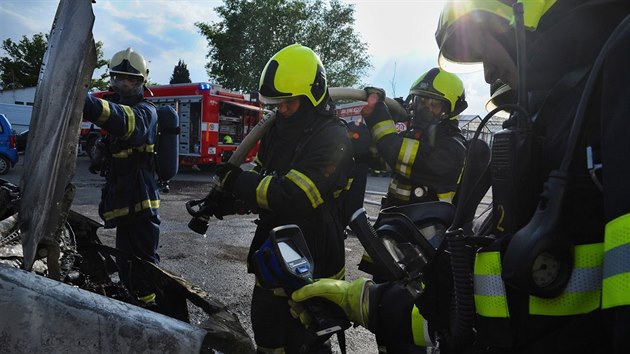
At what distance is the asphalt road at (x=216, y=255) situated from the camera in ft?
12.9

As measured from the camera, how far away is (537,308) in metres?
0.91

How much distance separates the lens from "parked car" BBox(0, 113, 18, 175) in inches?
496

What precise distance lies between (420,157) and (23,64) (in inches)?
1901

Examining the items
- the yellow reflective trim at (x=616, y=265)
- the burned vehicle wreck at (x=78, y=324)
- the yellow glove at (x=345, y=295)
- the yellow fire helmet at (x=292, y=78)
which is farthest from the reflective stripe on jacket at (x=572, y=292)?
the yellow fire helmet at (x=292, y=78)

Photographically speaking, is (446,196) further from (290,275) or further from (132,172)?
(132,172)

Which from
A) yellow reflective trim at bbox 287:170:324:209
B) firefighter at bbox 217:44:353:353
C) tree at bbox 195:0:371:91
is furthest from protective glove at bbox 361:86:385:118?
tree at bbox 195:0:371:91

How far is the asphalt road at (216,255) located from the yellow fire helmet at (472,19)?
2.67 metres

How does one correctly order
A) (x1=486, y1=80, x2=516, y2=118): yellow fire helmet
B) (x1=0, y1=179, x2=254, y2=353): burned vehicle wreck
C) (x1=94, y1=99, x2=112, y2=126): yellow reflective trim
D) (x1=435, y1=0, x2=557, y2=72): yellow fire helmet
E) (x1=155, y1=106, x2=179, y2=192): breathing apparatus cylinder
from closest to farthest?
1. (x1=435, y1=0, x2=557, y2=72): yellow fire helmet
2. (x1=0, y1=179, x2=254, y2=353): burned vehicle wreck
3. (x1=486, y1=80, x2=516, y2=118): yellow fire helmet
4. (x1=94, y1=99, x2=112, y2=126): yellow reflective trim
5. (x1=155, y1=106, x2=179, y2=192): breathing apparatus cylinder

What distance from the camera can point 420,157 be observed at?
10.2 ft

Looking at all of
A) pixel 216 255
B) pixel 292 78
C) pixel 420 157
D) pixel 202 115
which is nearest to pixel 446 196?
pixel 420 157

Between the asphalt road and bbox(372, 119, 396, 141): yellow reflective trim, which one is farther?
the asphalt road

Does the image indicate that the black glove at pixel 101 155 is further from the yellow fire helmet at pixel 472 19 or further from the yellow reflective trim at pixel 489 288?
the yellow reflective trim at pixel 489 288

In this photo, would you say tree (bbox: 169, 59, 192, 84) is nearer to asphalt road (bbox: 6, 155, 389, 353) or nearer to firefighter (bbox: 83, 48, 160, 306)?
asphalt road (bbox: 6, 155, 389, 353)

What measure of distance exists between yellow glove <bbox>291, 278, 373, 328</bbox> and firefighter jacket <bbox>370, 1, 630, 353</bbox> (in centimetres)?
49
